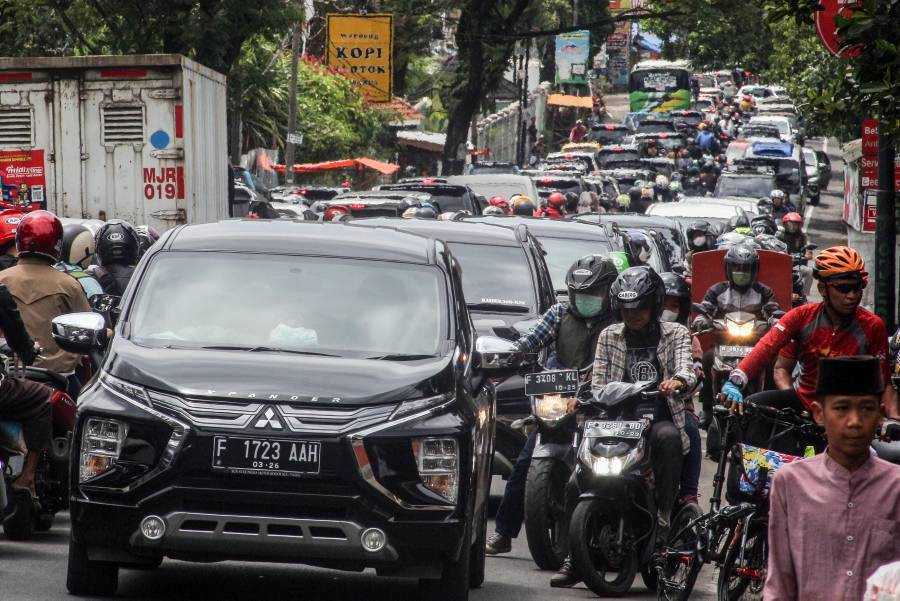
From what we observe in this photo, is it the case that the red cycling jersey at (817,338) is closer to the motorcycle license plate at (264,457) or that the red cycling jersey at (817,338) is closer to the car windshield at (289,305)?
the car windshield at (289,305)

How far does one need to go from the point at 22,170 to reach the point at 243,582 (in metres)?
12.0

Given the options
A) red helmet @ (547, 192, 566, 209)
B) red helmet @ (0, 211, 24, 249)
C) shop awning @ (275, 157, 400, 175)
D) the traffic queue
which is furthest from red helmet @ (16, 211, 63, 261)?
shop awning @ (275, 157, 400, 175)

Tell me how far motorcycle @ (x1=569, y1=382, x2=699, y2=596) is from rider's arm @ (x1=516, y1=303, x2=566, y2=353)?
2.73 feet

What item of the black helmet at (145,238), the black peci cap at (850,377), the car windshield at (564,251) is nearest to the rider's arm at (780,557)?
the black peci cap at (850,377)

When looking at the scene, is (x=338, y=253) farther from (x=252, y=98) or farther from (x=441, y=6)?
(x=252, y=98)

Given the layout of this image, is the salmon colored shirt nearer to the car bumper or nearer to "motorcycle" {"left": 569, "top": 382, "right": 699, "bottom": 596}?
the car bumper

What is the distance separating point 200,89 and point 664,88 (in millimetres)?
70230

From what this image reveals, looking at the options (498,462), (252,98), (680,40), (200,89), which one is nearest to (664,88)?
(680,40)

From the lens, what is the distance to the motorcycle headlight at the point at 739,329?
15.4 meters

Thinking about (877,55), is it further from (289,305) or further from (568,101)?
(568,101)

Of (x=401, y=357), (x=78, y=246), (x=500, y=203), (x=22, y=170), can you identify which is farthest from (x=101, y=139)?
(x=401, y=357)

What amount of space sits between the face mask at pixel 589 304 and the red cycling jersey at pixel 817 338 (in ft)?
4.81

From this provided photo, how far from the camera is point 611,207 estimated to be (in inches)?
1674

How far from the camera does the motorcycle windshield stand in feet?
31.3
